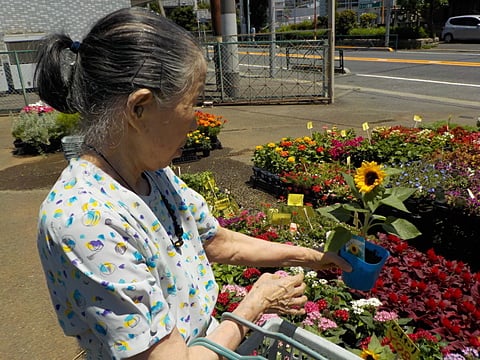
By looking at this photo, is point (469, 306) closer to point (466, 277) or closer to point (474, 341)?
point (474, 341)

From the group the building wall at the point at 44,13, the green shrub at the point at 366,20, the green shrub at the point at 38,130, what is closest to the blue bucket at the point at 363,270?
the green shrub at the point at 38,130

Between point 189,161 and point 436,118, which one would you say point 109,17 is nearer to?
point 189,161

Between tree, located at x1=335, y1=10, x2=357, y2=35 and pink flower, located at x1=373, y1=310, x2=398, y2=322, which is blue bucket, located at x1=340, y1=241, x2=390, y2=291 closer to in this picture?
pink flower, located at x1=373, y1=310, x2=398, y2=322

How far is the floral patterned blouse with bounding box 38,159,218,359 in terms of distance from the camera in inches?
40.1

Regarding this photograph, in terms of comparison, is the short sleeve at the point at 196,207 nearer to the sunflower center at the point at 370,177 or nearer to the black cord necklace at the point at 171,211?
the black cord necklace at the point at 171,211

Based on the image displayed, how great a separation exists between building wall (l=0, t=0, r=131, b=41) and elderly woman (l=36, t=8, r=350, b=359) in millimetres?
Answer: 13613

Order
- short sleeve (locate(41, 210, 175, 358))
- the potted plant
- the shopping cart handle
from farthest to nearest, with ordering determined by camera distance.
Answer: the potted plant → the shopping cart handle → short sleeve (locate(41, 210, 175, 358))

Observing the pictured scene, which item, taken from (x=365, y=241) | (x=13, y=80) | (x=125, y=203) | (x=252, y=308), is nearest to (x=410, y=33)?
(x=13, y=80)

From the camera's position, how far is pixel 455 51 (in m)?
21.2

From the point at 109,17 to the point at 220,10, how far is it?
35.1ft

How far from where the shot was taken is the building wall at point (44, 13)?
13641 millimetres

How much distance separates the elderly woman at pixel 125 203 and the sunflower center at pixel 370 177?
0.69 m

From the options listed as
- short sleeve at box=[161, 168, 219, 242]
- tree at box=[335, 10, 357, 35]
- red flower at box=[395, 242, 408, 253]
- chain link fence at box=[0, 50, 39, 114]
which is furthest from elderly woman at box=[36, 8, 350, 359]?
tree at box=[335, 10, 357, 35]

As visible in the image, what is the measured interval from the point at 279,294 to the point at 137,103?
78cm
